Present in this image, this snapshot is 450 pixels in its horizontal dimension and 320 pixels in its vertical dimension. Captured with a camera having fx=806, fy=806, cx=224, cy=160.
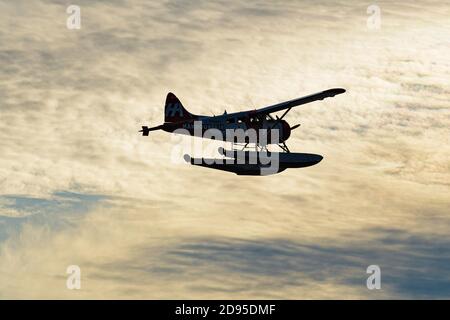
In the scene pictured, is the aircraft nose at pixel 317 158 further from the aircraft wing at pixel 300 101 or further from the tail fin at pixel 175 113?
the tail fin at pixel 175 113

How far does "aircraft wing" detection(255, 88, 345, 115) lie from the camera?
69062 mm

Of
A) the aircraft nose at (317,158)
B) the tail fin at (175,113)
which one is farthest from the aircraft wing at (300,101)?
the tail fin at (175,113)

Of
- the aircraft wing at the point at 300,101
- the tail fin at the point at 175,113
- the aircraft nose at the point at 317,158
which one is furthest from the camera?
the tail fin at the point at 175,113

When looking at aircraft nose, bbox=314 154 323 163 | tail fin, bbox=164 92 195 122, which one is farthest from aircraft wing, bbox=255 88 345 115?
tail fin, bbox=164 92 195 122

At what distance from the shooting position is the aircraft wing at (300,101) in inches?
2719

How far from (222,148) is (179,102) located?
1080 centimetres

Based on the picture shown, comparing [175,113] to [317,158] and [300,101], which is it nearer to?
[300,101]

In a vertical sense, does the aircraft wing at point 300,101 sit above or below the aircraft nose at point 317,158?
above

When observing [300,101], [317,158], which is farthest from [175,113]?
[317,158]

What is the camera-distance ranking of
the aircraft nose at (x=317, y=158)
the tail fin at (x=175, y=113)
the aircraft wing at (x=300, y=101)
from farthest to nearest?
1. the tail fin at (x=175, y=113)
2. the aircraft wing at (x=300, y=101)
3. the aircraft nose at (x=317, y=158)

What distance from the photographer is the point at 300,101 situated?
70.9m

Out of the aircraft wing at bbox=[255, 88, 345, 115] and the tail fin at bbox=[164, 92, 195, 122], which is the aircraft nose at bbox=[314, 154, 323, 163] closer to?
the aircraft wing at bbox=[255, 88, 345, 115]
